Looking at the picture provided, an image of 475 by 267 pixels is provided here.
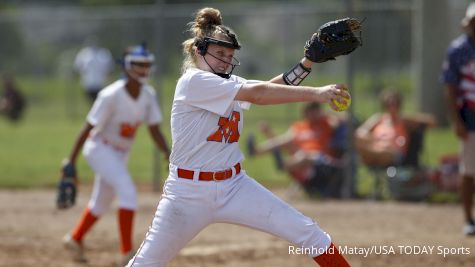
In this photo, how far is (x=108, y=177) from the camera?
895 cm

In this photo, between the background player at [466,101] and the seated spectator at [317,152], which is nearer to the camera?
the background player at [466,101]

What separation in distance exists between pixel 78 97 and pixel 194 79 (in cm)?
2291

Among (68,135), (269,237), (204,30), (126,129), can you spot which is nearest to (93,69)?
(68,135)

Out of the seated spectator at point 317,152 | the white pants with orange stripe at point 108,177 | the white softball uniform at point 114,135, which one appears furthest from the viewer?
the seated spectator at point 317,152

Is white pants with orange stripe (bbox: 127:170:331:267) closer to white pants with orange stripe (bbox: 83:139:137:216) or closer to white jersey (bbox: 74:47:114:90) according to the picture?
white pants with orange stripe (bbox: 83:139:137:216)

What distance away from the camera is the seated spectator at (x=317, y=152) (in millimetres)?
12781

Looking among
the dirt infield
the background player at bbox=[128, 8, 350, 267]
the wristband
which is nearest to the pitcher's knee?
the dirt infield

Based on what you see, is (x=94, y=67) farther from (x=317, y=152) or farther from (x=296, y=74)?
(x=296, y=74)

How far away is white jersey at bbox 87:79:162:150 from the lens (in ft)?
29.4

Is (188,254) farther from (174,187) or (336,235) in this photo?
(174,187)

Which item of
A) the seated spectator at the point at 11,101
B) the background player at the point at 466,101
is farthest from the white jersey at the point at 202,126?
the seated spectator at the point at 11,101

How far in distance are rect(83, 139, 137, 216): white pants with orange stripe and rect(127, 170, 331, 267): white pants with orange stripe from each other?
280cm

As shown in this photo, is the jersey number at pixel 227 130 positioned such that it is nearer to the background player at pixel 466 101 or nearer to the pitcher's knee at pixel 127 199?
the pitcher's knee at pixel 127 199

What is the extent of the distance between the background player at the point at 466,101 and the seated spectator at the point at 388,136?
8.24 feet
